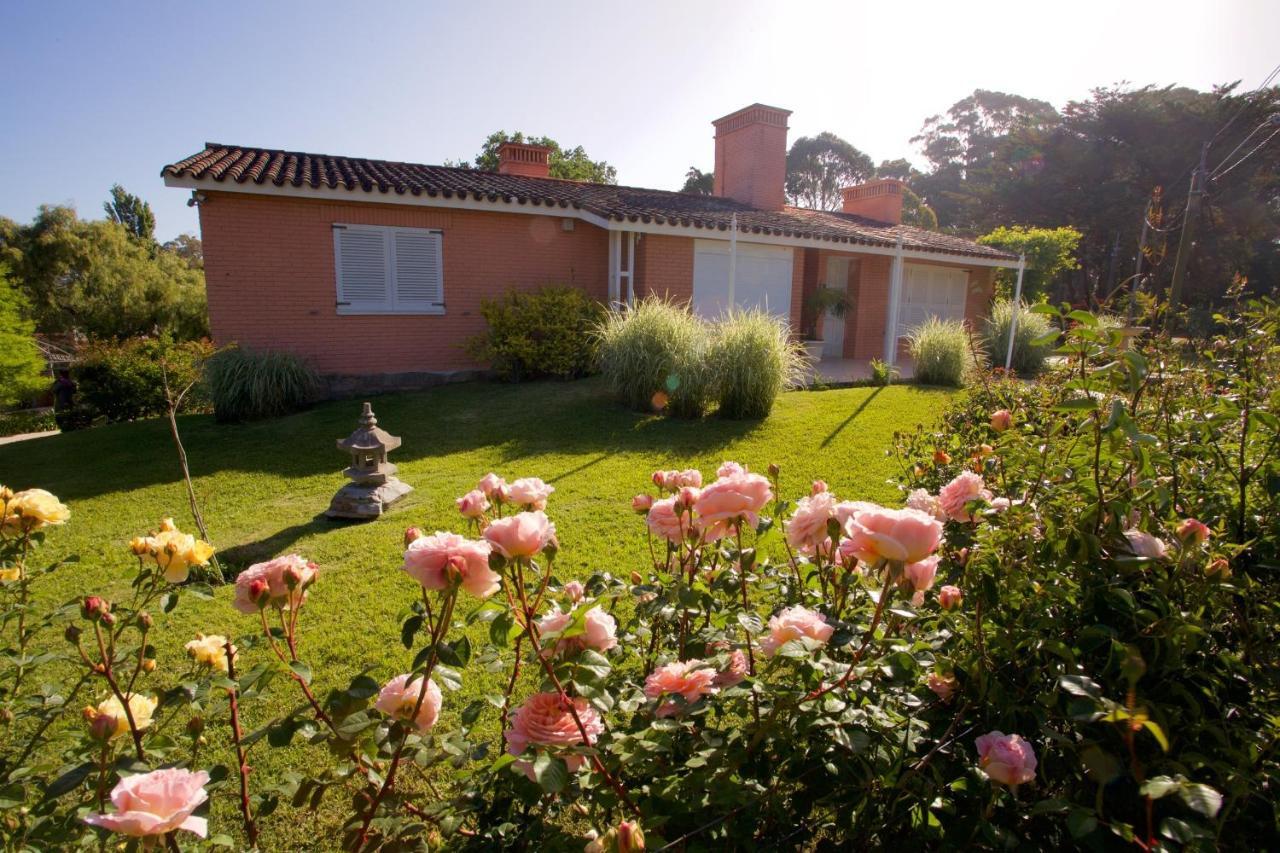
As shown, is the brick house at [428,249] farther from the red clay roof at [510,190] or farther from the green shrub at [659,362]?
the green shrub at [659,362]

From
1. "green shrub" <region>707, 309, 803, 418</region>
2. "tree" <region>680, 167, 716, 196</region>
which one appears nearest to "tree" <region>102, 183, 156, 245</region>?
"tree" <region>680, 167, 716, 196</region>

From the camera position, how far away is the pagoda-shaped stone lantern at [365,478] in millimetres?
5812

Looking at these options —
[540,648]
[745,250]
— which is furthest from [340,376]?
[540,648]

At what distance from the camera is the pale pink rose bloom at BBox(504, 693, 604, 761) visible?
3.90 feet

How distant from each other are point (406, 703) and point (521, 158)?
705 inches

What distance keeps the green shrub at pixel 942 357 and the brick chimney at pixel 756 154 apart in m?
7.03

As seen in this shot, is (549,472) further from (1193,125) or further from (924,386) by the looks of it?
(1193,125)

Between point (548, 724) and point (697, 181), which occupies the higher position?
point (697, 181)

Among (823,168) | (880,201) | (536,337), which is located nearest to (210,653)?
(536,337)

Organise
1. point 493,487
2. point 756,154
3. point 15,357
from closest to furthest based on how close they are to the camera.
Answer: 1. point 493,487
2. point 756,154
3. point 15,357

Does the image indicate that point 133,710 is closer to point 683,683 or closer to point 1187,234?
point 683,683

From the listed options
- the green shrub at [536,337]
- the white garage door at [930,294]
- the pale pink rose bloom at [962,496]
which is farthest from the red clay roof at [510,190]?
the pale pink rose bloom at [962,496]

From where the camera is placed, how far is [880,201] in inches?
854

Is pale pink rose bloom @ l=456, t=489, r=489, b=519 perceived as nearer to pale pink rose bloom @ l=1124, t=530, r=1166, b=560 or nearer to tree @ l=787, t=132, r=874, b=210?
pale pink rose bloom @ l=1124, t=530, r=1166, b=560
